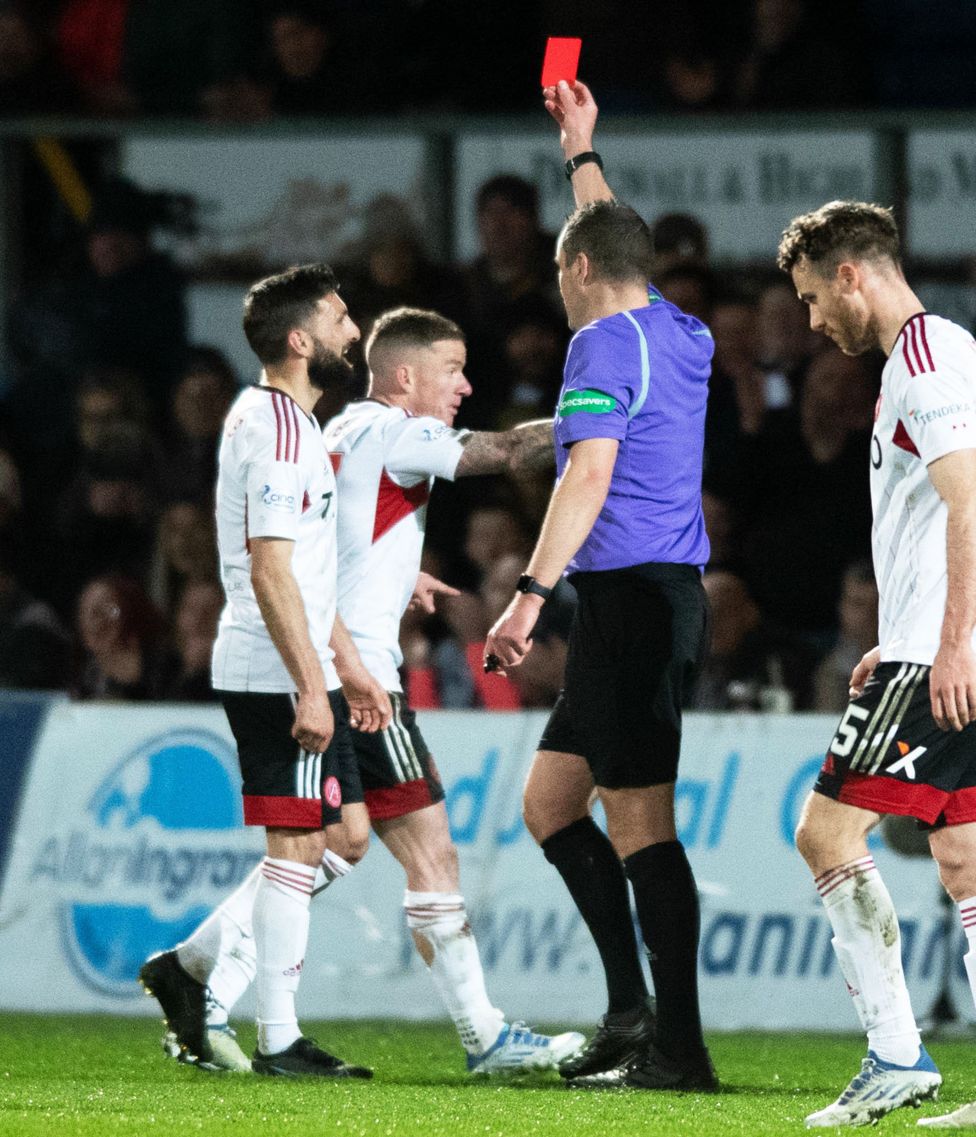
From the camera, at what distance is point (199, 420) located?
1152cm

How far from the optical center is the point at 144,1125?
534cm

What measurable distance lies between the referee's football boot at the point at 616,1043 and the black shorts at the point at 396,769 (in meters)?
0.85

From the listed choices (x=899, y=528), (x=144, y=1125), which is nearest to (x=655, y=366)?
(x=899, y=528)

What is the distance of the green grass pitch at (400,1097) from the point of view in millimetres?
5305

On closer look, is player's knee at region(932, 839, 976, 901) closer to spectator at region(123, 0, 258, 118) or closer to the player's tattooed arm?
the player's tattooed arm

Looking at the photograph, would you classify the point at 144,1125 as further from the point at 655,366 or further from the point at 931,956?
the point at 931,956

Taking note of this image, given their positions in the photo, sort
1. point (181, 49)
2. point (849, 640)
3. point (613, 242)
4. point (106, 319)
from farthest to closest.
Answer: point (181, 49) → point (106, 319) → point (849, 640) → point (613, 242)

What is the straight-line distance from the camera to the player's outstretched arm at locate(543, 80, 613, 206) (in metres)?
6.65

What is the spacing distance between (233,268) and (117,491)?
1432 millimetres

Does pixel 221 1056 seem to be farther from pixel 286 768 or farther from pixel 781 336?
pixel 781 336

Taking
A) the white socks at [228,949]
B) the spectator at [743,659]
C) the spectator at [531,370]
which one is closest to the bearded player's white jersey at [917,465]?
the white socks at [228,949]

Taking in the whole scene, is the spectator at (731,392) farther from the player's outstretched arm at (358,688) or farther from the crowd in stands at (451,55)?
the player's outstretched arm at (358,688)

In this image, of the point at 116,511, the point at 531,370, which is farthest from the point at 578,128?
the point at 116,511

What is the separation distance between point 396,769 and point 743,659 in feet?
10.4
